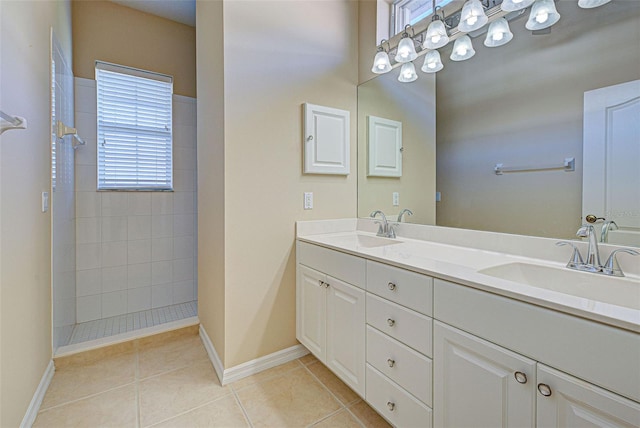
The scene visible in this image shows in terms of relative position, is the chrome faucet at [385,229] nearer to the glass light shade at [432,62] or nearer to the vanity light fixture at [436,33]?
the glass light shade at [432,62]

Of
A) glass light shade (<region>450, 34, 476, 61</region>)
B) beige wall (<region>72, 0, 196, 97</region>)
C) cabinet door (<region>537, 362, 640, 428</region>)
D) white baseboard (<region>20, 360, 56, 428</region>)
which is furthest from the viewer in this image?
beige wall (<region>72, 0, 196, 97</region>)

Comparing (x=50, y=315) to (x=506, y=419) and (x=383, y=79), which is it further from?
(x=383, y=79)

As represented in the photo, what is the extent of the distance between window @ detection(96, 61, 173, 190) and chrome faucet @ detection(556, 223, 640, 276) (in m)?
3.07

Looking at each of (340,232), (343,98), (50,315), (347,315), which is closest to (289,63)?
(343,98)

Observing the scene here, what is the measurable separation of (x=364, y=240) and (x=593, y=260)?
1.17m

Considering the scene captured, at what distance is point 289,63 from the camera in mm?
1897

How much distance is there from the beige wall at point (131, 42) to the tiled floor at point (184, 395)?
2402 millimetres

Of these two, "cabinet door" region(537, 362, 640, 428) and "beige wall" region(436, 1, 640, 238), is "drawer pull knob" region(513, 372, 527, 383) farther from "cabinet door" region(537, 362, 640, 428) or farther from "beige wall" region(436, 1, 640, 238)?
"beige wall" region(436, 1, 640, 238)

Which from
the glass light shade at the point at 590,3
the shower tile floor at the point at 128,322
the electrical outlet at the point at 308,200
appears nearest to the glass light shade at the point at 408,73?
the glass light shade at the point at 590,3

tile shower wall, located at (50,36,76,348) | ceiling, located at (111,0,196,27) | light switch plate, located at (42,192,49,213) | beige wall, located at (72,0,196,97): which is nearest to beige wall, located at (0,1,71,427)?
light switch plate, located at (42,192,49,213)

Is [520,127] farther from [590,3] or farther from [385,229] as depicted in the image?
[385,229]

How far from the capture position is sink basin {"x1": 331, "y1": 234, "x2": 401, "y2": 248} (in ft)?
6.10

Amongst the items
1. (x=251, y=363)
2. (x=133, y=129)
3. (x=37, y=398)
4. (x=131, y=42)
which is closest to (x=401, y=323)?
(x=251, y=363)

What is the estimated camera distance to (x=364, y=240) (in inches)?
79.0
